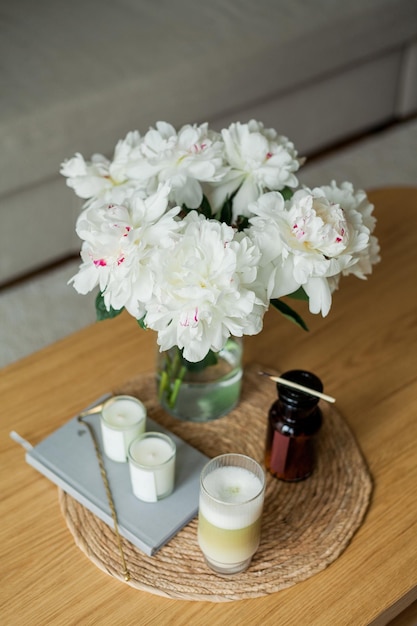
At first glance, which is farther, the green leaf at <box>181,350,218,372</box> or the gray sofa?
the gray sofa

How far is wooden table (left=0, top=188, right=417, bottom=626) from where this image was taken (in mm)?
890

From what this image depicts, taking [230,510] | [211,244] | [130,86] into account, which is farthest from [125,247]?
[130,86]

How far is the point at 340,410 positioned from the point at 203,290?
41 cm

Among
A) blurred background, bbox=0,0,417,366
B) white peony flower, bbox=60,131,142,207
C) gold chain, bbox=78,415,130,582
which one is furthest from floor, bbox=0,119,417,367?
white peony flower, bbox=60,131,142,207

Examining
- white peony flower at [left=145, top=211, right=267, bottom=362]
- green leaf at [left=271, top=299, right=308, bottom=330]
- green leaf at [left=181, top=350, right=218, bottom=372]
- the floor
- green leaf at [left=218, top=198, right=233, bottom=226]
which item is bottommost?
the floor

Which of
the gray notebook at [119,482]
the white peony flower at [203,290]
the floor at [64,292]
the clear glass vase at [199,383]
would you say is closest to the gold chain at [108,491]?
the gray notebook at [119,482]

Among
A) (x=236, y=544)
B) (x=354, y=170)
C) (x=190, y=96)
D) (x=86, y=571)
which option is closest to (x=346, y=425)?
(x=236, y=544)

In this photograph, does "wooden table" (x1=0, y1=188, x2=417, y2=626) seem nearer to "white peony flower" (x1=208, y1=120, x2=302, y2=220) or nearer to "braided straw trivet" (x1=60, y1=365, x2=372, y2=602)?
"braided straw trivet" (x1=60, y1=365, x2=372, y2=602)

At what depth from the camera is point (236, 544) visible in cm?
89

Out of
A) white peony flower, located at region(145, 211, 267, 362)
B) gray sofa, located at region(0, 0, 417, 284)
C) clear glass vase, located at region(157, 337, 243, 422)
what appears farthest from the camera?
gray sofa, located at region(0, 0, 417, 284)

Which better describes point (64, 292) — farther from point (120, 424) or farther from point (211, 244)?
point (211, 244)

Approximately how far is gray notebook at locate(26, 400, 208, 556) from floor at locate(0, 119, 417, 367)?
0.82 m

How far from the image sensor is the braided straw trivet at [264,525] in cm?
92

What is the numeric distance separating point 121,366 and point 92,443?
0.17 meters
